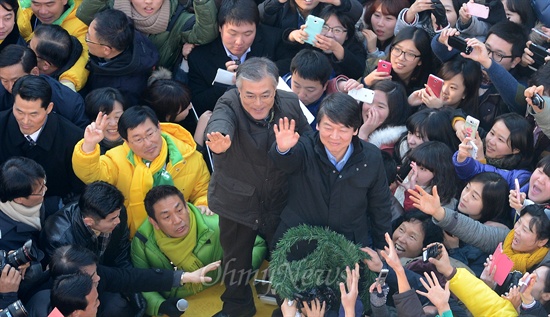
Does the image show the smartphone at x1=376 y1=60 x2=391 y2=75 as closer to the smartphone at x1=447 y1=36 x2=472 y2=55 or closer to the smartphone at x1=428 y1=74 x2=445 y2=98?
the smartphone at x1=428 y1=74 x2=445 y2=98

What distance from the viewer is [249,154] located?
449 cm

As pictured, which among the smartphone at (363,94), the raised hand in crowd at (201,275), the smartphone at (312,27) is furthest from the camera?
the smartphone at (312,27)

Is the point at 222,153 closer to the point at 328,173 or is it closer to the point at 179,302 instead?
the point at 328,173

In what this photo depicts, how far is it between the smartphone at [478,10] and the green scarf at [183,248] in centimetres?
236

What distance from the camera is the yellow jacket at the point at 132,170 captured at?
500 centimetres

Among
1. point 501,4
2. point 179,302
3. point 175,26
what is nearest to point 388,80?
point 501,4

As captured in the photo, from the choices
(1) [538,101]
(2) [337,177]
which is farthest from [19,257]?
(1) [538,101]

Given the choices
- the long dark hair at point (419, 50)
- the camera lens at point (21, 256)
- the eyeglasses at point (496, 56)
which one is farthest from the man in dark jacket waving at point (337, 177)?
the eyeglasses at point (496, 56)

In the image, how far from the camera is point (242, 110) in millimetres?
4453

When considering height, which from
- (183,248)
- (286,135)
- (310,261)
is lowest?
(183,248)

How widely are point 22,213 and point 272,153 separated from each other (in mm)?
1534

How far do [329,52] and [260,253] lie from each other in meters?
1.49

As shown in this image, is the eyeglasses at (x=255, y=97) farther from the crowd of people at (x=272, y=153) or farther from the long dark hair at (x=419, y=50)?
the long dark hair at (x=419, y=50)

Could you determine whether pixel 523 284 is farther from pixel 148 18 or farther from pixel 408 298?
pixel 148 18
